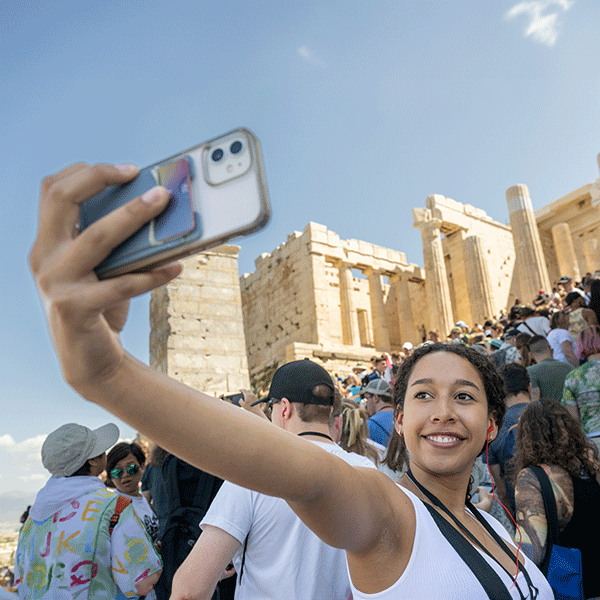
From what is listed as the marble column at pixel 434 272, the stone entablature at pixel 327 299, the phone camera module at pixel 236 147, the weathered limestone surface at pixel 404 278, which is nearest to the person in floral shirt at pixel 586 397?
the phone camera module at pixel 236 147

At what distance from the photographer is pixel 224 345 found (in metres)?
9.47

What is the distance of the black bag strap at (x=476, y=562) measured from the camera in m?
1.28

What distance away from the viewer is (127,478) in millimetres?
3787

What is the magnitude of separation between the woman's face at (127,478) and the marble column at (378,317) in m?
22.3

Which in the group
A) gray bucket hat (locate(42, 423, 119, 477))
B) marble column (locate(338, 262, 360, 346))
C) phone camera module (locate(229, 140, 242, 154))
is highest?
marble column (locate(338, 262, 360, 346))

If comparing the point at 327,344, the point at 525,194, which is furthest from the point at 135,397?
the point at 525,194

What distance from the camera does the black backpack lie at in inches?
132

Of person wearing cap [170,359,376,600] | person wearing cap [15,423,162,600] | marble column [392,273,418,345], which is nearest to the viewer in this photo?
person wearing cap [170,359,376,600]

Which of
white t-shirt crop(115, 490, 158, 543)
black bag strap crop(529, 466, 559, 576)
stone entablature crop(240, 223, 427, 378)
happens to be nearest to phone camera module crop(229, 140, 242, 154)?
black bag strap crop(529, 466, 559, 576)

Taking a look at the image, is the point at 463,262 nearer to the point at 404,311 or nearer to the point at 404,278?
the point at 404,278

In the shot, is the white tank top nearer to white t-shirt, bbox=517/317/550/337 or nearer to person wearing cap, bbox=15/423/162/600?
person wearing cap, bbox=15/423/162/600

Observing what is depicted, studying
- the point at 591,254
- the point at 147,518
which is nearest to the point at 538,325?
the point at 147,518

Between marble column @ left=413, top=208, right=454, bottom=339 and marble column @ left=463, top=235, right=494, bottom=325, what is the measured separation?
100 centimetres

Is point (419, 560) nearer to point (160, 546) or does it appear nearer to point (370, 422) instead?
point (160, 546)
